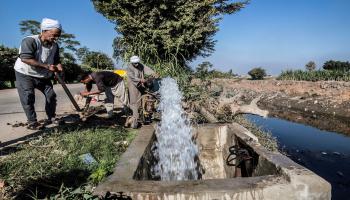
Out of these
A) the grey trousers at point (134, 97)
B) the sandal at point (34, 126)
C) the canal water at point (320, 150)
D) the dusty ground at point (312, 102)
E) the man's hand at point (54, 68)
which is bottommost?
the canal water at point (320, 150)

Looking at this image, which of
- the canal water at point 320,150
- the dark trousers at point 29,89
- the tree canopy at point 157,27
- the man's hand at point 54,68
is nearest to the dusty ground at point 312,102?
the canal water at point 320,150

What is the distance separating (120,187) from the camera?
3.22 meters

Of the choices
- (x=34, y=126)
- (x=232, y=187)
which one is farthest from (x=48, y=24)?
(x=232, y=187)

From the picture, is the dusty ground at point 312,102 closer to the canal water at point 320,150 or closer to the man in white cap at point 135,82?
the canal water at point 320,150

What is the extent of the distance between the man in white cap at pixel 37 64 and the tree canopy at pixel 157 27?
223 inches

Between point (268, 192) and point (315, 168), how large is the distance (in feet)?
27.2

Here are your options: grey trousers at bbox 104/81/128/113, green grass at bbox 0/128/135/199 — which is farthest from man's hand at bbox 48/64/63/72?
grey trousers at bbox 104/81/128/113

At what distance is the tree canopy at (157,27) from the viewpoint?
1189 centimetres

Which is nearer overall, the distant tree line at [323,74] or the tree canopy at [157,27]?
the tree canopy at [157,27]

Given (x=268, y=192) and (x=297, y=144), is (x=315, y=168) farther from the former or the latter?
(x=268, y=192)

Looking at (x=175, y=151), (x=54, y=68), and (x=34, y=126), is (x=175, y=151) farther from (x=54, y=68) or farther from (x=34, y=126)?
(x=54, y=68)

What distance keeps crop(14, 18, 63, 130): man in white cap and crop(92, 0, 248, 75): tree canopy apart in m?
5.66

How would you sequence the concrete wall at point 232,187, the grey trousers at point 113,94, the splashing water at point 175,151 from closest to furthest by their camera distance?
1. the concrete wall at point 232,187
2. the splashing water at point 175,151
3. the grey trousers at point 113,94

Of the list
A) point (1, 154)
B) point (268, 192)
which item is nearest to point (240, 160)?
point (268, 192)
